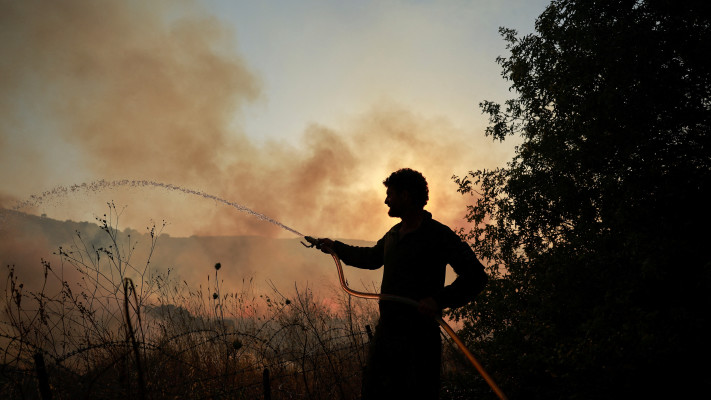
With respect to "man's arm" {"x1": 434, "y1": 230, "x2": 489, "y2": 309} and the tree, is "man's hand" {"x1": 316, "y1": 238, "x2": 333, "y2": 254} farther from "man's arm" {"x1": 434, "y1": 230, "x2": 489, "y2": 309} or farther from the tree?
the tree

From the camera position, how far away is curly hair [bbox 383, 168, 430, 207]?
3348 mm

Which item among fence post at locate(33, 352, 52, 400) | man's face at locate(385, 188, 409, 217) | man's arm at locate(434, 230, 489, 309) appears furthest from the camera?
man's face at locate(385, 188, 409, 217)

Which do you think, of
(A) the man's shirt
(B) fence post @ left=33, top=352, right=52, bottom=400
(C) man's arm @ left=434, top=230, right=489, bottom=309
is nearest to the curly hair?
(A) the man's shirt

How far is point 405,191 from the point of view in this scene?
3334mm

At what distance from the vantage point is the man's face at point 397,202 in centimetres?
332

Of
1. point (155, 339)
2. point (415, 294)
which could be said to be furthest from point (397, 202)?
point (155, 339)

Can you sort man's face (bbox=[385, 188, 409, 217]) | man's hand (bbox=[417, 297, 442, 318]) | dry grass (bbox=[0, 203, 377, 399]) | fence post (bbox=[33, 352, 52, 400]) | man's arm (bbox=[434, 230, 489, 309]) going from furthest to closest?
dry grass (bbox=[0, 203, 377, 399])
man's face (bbox=[385, 188, 409, 217])
fence post (bbox=[33, 352, 52, 400])
man's arm (bbox=[434, 230, 489, 309])
man's hand (bbox=[417, 297, 442, 318])

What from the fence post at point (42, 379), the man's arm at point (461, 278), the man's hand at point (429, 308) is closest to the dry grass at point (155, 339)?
the fence post at point (42, 379)

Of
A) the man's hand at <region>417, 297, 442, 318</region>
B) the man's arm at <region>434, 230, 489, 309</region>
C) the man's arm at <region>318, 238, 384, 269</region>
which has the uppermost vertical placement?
the man's arm at <region>318, 238, 384, 269</region>

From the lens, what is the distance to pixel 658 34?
7.37m

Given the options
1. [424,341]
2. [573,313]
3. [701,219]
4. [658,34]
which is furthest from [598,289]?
[424,341]

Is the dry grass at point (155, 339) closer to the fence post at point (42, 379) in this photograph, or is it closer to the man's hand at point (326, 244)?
the fence post at point (42, 379)

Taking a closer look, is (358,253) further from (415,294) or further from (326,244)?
(415,294)

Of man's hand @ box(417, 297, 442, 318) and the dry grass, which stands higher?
the dry grass
